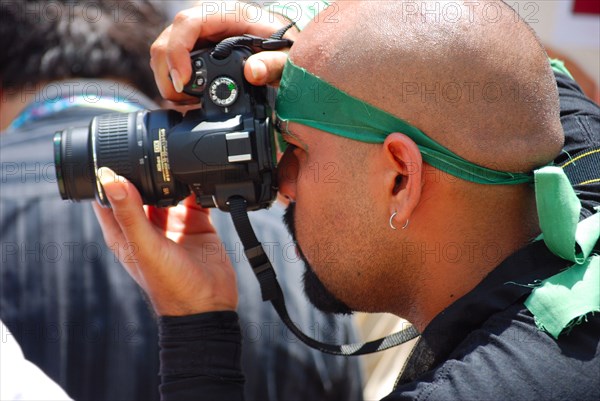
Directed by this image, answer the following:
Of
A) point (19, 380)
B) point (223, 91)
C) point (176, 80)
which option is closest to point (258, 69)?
point (223, 91)

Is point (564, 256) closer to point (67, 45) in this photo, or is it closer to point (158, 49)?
point (158, 49)

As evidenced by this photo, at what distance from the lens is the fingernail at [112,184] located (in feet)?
6.42

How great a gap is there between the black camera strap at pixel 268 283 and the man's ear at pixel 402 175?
38 centimetres

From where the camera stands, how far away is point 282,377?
8.09 feet

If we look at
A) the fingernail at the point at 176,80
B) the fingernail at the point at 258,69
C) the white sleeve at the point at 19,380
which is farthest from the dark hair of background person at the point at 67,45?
the white sleeve at the point at 19,380

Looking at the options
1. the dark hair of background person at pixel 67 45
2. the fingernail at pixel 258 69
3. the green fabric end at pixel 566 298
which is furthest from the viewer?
the dark hair of background person at pixel 67 45

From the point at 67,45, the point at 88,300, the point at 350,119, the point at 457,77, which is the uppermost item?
the point at 457,77

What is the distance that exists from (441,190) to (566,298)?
1.21 ft

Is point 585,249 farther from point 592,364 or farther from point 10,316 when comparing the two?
point 10,316

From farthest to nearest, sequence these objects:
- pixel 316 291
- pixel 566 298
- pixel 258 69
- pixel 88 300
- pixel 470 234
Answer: pixel 88 300 → pixel 316 291 → pixel 258 69 → pixel 470 234 → pixel 566 298

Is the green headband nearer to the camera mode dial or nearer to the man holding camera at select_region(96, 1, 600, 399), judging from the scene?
the man holding camera at select_region(96, 1, 600, 399)

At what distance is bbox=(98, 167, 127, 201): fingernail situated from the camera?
1.96 m

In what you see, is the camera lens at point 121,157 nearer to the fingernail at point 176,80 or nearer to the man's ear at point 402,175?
the fingernail at point 176,80

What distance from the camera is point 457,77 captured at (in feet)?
5.72
